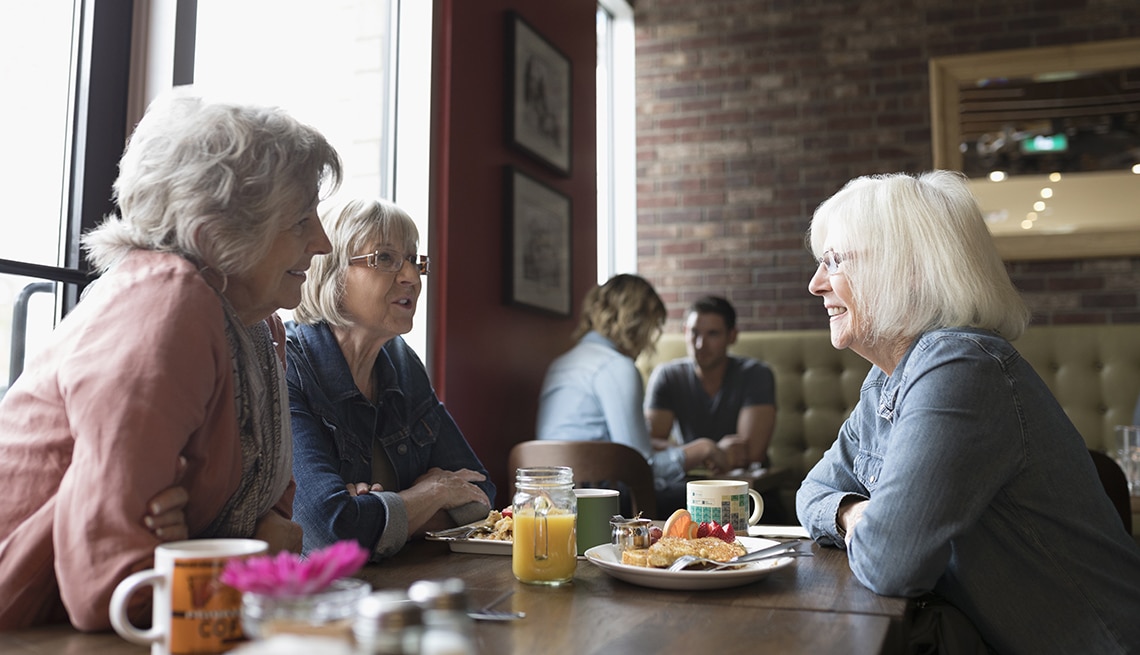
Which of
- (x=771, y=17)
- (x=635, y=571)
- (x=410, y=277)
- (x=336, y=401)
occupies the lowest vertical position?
(x=635, y=571)

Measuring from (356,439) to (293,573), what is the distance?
1.12m

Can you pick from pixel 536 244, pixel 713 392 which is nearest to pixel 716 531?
pixel 536 244

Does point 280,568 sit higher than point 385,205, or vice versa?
point 385,205

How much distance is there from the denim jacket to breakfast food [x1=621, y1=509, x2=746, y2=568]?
17.2 inches

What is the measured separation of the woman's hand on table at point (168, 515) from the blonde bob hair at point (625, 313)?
2.66m

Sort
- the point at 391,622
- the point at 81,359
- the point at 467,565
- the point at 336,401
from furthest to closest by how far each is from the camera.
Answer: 1. the point at 336,401
2. the point at 467,565
3. the point at 81,359
4. the point at 391,622

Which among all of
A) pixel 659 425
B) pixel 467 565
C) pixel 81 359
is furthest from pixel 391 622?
pixel 659 425

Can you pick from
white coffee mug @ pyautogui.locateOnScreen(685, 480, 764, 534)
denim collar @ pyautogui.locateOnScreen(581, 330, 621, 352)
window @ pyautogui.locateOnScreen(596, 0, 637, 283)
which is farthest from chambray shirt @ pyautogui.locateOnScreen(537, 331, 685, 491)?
window @ pyautogui.locateOnScreen(596, 0, 637, 283)

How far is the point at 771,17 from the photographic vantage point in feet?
16.6

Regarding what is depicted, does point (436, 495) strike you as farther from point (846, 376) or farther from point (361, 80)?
point (846, 376)

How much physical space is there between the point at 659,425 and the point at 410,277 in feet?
8.11

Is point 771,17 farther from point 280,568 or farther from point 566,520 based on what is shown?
point 280,568

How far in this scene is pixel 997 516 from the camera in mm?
1336

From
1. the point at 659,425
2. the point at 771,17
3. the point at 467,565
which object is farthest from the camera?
the point at 771,17
